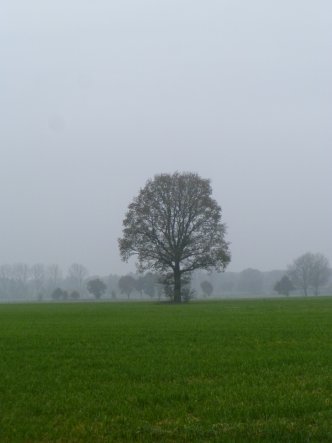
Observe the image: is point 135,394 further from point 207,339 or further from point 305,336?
Result: point 305,336

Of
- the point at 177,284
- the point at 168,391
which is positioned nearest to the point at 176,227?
the point at 177,284

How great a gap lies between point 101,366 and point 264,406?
5720 mm

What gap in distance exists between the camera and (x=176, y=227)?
229 feet

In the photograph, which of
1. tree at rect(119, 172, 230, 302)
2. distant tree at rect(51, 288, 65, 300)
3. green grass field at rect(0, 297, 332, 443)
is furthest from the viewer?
distant tree at rect(51, 288, 65, 300)

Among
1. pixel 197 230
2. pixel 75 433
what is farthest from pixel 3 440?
pixel 197 230

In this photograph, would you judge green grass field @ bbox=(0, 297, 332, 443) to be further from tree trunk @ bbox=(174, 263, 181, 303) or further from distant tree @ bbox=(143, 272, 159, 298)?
distant tree @ bbox=(143, 272, 159, 298)

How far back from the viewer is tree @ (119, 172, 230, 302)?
68.5 meters

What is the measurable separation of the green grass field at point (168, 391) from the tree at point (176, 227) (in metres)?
50.1

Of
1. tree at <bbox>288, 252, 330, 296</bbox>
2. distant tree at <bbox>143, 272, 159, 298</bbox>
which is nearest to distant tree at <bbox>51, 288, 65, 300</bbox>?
distant tree at <bbox>143, 272, 159, 298</bbox>

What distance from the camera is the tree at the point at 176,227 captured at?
68500 mm

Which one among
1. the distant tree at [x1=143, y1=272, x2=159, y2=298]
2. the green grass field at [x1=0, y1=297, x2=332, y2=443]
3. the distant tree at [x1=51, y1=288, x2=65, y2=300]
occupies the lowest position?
the green grass field at [x1=0, y1=297, x2=332, y2=443]

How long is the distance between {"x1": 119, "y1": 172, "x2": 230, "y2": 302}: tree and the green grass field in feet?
164

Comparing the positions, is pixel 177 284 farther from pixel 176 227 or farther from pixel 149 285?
pixel 149 285

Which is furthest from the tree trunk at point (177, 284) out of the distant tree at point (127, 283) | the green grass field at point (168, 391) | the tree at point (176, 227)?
the distant tree at point (127, 283)
